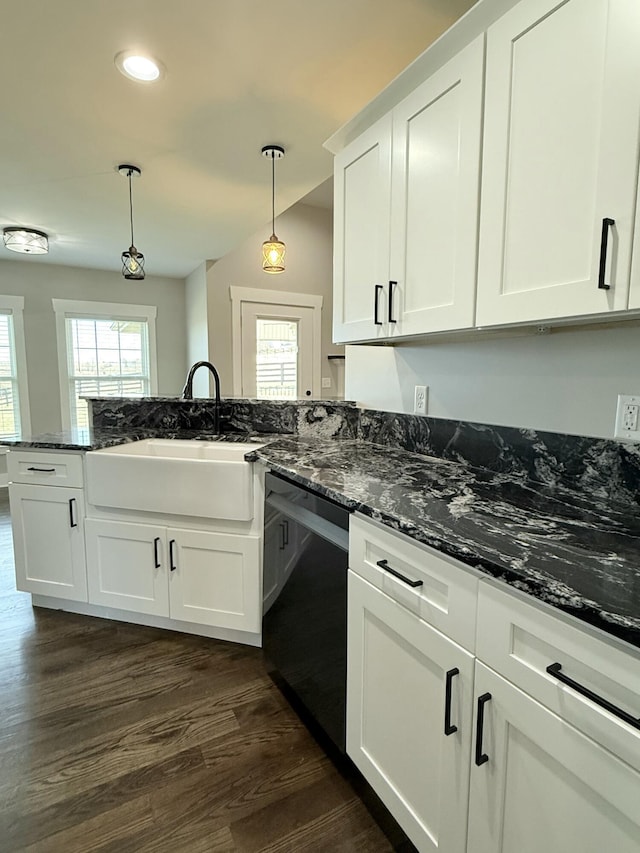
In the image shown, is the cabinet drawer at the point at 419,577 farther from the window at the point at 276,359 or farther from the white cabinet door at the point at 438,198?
the window at the point at 276,359

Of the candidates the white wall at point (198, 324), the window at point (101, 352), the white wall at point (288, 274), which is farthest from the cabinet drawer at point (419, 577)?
the window at point (101, 352)

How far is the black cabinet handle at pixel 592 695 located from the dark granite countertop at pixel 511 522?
0.11 metres

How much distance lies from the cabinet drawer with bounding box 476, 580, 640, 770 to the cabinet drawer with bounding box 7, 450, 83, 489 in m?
2.01

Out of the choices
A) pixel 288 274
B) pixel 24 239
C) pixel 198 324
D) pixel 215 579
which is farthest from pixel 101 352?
pixel 215 579

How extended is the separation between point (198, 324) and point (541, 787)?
4.86m

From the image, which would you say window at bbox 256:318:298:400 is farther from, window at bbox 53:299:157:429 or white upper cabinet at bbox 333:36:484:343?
white upper cabinet at bbox 333:36:484:343

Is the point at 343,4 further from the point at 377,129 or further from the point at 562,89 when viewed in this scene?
the point at 562,89

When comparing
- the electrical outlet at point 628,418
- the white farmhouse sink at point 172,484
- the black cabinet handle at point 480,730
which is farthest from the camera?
the white farmhouse sink at point 172,484

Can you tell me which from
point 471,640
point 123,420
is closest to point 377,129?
point 471,640

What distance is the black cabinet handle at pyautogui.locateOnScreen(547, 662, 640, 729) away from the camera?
2.05ft

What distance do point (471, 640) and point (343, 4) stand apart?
6.54 ft

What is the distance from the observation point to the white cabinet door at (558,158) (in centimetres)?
91

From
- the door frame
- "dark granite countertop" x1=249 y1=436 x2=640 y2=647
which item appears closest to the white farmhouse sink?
"dark granite countertop" x1=249 y1=436 x2=640 y2=647

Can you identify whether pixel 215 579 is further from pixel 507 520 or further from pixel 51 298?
pixel 51 298
